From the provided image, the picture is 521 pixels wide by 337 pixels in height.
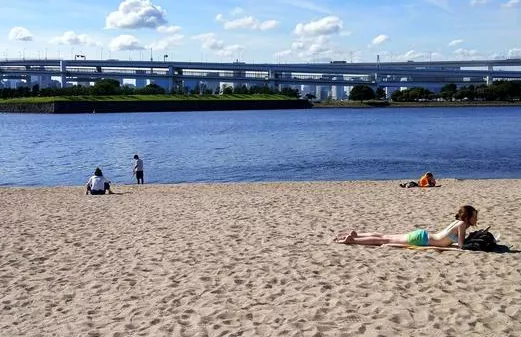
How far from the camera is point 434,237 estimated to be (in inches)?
322

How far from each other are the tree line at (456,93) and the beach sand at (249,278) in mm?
126237

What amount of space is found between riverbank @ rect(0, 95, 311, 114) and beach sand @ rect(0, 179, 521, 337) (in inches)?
4098

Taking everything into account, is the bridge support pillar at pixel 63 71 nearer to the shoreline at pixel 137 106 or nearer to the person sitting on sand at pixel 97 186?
the shoreline at pixel 137 106

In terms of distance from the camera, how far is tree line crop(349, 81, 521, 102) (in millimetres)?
133125

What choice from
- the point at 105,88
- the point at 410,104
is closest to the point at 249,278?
the point at 105,88

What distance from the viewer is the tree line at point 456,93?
13312 cm

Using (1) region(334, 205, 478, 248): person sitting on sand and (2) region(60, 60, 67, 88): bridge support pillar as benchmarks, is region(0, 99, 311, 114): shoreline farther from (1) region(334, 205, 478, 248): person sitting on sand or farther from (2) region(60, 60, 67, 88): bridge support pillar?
(1) region(334, 205, 478, 248): person sitting on sand

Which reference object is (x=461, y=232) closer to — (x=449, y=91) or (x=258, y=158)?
(x=258, y=158)

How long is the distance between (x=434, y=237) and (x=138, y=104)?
11150 centimetres

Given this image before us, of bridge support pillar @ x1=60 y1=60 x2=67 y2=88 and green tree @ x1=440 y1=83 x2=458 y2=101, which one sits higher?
bridge support pillar @ x1=60 y1=60 x2=67 y2=88

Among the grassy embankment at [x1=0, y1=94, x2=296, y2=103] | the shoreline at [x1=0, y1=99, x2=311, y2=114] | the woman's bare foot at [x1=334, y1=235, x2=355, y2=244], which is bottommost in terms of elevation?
the woman's bare foot at [x1=334, y1=235, x2=355, y2=244]

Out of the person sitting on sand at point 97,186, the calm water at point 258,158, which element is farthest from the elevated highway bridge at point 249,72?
the person sitting on sand at point 97,186

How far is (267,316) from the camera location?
5.59 metres

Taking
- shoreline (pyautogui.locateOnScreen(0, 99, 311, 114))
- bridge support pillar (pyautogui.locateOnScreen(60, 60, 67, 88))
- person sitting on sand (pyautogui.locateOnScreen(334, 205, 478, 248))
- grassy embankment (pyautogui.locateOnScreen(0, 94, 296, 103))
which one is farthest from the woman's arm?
bridge support pillar (pyautogui.locateOnScreen(60, 60, 67, 88))
